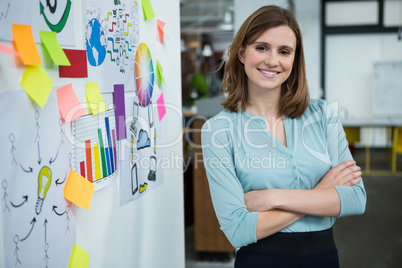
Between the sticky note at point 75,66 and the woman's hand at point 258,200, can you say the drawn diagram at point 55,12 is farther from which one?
the woman's hand at point 258,200

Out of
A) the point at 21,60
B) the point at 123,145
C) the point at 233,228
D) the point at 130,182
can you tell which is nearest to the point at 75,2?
the point at 21,60

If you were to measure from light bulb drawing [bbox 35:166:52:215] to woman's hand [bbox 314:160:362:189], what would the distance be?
34.5 inches

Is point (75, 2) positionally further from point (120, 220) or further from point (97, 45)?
point (120, 220)

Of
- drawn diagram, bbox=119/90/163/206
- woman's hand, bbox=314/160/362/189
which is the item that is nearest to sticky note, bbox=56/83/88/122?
drawn diagram, bbox=119/90/163/206

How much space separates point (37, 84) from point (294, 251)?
0.93 m

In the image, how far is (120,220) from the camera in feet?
4.34

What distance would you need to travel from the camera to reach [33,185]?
90 centimetres

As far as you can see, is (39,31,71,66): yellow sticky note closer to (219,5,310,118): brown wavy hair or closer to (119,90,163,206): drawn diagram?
(119,90,163,206): drawn diagram

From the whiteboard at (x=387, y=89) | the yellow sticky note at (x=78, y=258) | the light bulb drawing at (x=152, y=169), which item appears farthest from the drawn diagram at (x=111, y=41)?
the whiteboard at (x=387, y=89)

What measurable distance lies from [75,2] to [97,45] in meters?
0.14

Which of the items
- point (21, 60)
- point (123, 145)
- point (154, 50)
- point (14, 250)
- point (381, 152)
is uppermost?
point (154, 50)

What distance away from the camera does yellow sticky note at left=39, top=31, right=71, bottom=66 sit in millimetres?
907

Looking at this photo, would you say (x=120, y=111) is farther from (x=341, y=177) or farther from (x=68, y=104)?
(x=341, y=177)

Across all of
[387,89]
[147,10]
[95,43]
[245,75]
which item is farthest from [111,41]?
[387,89]
